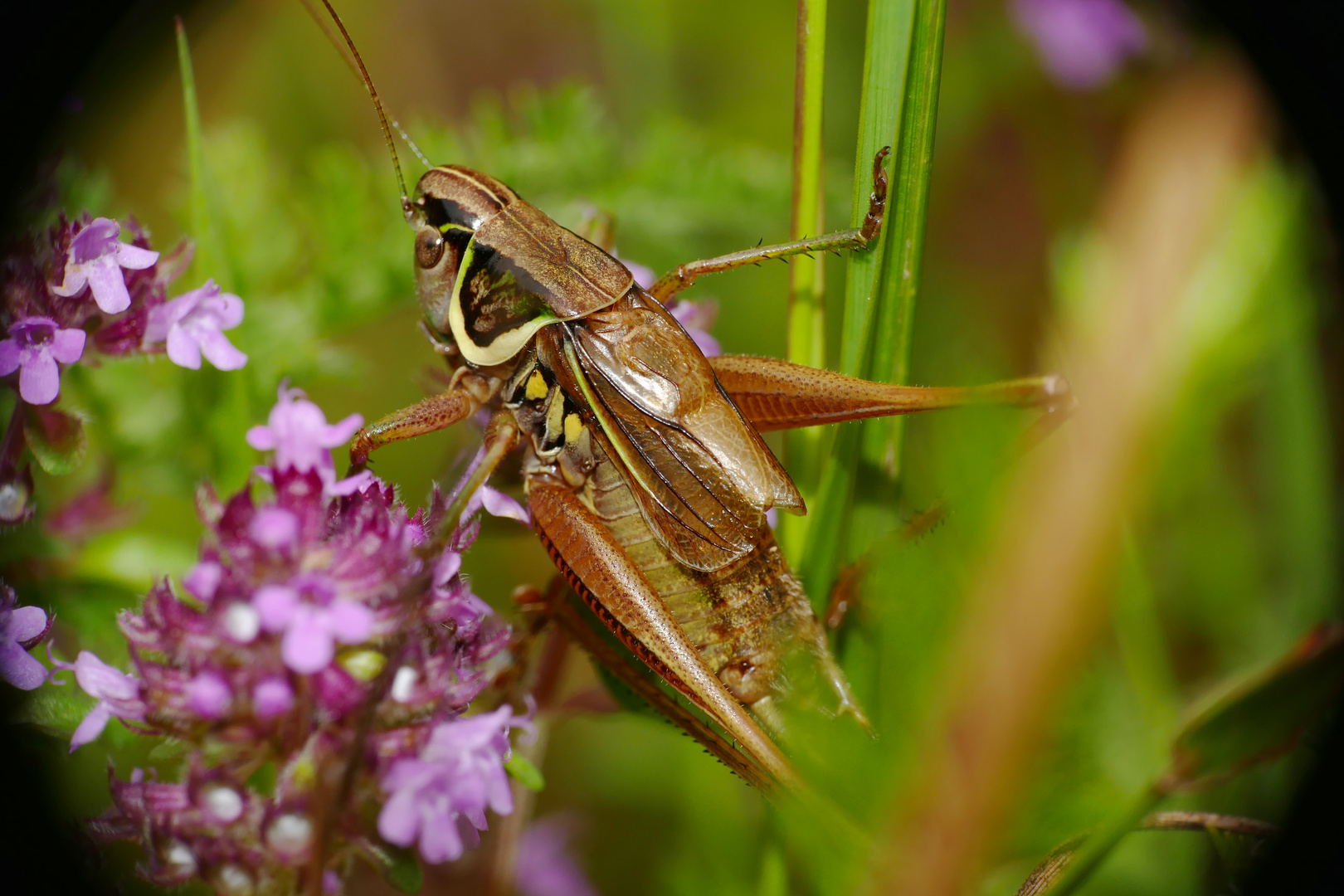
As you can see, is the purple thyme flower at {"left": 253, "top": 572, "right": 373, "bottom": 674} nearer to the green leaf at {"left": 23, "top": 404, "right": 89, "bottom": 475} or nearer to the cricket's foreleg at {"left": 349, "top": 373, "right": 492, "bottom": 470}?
the cricket's foreleg at {"left": 349, "top": 373, "right": 492, "bottom": 470}

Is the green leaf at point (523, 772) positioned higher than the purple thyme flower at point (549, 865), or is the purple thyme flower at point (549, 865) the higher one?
the green leaf at point (523, 772)

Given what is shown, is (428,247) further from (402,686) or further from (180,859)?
(180,859)

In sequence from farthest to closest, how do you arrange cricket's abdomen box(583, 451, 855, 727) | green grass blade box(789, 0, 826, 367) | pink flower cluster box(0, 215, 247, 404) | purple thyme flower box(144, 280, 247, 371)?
cricket's abdomen box(583, 451, 855, 727), green grass blade box(789, 0, 826, 367), purple thyme flower box(144, 280, 247, 371), pink flower cluster box(0, 215, 247, 404)

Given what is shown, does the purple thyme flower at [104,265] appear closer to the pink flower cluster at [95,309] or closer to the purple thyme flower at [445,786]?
the pink flower cluster at [95,309]

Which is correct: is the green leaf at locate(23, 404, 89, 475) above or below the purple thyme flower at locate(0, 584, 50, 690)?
above

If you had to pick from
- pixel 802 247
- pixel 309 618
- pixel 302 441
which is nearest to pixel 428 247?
pixel 302 441

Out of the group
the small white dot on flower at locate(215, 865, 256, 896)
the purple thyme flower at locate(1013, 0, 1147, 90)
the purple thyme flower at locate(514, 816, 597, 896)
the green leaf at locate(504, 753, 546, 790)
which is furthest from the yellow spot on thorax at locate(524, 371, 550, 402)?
the purple thyme flower at locate(1013, 0, 1147, 90)

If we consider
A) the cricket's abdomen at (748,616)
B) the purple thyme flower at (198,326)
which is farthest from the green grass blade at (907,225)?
the purple thyme flower at (198,326)
